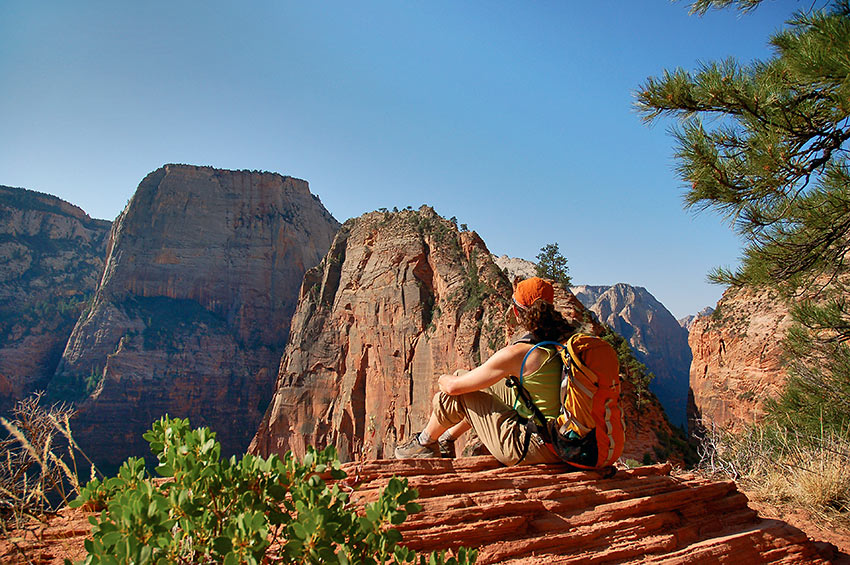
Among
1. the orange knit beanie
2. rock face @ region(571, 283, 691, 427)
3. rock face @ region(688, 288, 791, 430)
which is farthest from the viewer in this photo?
rock face @ region(571, 283, 691, 427)

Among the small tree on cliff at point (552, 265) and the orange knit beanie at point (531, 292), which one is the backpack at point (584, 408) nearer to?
the orange knit beanie at point (531, 292)

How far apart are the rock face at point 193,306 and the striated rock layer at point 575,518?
5298 cm

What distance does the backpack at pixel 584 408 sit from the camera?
3.18m

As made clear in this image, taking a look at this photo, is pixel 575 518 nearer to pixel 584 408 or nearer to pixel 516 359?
pixel 584 408

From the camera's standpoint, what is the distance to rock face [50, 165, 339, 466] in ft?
176

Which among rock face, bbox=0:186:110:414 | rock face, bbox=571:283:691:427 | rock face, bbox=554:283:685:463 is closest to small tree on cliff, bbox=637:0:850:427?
rock face, bbox=554:283:685:463

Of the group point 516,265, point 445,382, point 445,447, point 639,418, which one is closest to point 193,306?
point 516,265

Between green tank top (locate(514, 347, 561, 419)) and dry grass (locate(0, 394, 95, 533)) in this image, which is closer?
dry grass (locate(0, 394, 95, 533))

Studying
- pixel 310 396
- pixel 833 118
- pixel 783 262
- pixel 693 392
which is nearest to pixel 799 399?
pixel 783 262

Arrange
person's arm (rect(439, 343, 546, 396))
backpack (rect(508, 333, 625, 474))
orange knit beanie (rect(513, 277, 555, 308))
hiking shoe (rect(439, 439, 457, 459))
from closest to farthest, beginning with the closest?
1. backpack (rect(508, 333, 625, 474))
2. person's arm (rect(439, 343, 546, 396))
3. orange knit beanie (rect(513, 277, 555, 308))
4. hiking shoe (rect(439, 439, 457, 459))

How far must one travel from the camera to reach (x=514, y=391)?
350 cm

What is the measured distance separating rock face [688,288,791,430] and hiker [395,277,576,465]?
61.6 feet

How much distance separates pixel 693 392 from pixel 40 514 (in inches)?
1068

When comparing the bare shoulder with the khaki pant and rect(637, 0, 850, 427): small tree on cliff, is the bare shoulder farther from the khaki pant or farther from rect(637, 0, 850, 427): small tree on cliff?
rect(637, 0, 850, 427): small tree on cliff
